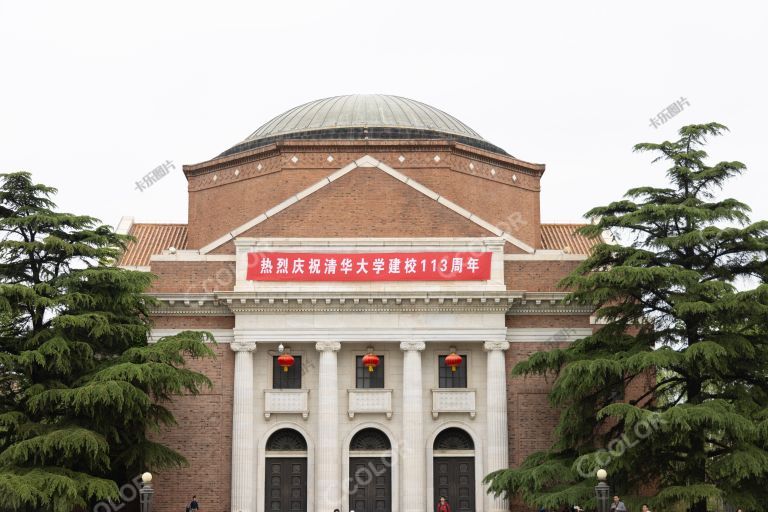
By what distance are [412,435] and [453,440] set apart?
1.85 m

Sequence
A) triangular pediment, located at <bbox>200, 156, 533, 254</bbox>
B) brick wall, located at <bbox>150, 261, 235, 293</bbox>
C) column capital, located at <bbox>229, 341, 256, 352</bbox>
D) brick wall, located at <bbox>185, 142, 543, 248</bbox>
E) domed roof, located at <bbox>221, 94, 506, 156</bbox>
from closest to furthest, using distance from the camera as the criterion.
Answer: column capital, located at <bbox>229, 341, 256, 352</bbox> → brick wall, located at <bbox>150, 261, 235, 293</bbox> → triangular pediment, located at <bbox>200, 156, 533, 254</bbox> → brick wall, located at <bbox>185, 142, 543, 248</bbox> → domed roof, located at <bbox>221, 94, 506, 156</bbox>

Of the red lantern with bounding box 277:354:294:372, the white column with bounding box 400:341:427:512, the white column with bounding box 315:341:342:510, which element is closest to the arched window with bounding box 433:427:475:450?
the white column with bounding box 400:341:427:512

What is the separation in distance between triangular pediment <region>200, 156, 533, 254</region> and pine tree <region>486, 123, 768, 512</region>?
20.1 feet

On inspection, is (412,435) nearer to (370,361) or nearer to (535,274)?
(370,361)

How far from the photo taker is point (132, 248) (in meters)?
47.0

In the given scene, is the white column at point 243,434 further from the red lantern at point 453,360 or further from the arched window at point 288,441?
the red lantern at point 453,360

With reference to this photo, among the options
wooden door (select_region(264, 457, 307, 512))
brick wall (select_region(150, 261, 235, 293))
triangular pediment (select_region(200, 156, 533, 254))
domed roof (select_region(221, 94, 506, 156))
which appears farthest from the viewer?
domed roof (select_region(221, 94, 506, 156))

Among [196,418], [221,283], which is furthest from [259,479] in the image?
[221,283]

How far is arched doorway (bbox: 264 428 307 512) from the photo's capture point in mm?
39406

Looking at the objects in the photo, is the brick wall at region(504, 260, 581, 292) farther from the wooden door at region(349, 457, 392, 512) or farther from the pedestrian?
the pedestrian

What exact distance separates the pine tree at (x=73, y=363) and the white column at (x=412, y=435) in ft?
23.1

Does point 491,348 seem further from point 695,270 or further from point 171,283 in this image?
point 171,283

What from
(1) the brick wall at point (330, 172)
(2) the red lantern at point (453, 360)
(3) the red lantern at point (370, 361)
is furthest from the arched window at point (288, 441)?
(1) the brick wall at point (330, 172)

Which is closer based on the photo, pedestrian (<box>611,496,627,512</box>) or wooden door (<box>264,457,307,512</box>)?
pedestrian (<box>611,496,627,512</box>)
